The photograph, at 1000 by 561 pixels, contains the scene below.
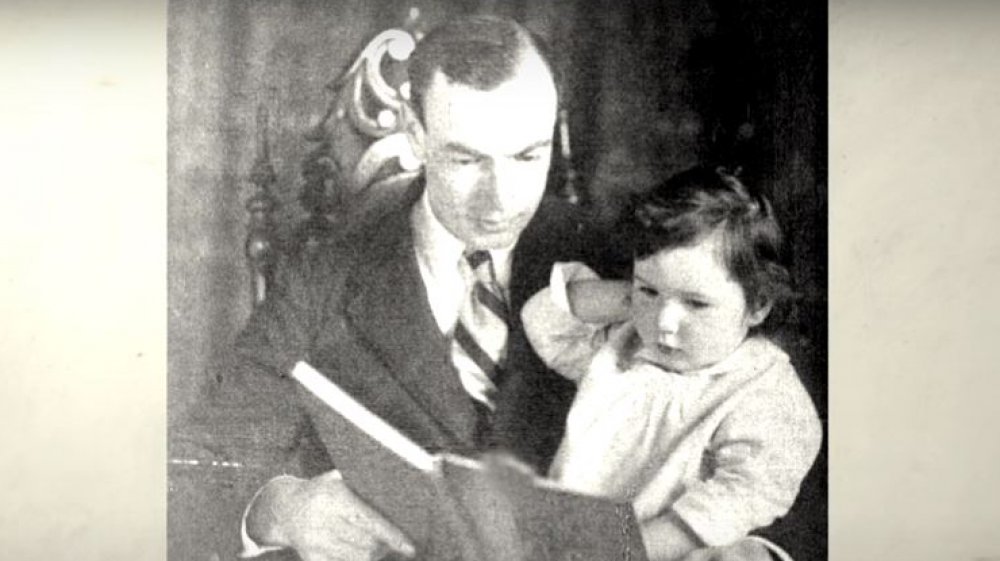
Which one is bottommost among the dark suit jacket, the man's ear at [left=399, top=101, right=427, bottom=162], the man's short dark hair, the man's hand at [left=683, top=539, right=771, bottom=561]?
the man's hand at [left=683, top=539, right=771, bottom=561]

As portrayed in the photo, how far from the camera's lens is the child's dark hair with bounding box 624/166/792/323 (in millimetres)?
4297

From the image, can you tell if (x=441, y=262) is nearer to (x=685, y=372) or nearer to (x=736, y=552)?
(x=685, y=372)

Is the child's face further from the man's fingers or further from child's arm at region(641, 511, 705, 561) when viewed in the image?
the man's fingers

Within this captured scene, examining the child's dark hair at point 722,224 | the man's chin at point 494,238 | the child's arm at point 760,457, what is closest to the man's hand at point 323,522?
the man's chin at point 494,238

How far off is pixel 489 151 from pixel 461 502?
46.7 inches

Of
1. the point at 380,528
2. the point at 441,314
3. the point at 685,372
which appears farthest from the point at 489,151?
the point at 380,528

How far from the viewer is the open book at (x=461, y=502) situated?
430 centimetres

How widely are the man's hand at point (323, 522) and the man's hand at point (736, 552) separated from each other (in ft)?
3.22

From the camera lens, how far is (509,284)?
4.34m

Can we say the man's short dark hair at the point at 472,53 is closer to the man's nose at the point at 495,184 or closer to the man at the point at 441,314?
the man at the point at 441,314

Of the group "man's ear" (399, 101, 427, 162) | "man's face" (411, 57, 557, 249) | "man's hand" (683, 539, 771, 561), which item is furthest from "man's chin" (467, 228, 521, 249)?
"man's hand" (683, 539, 771, 561)
